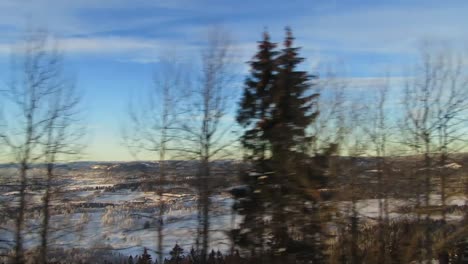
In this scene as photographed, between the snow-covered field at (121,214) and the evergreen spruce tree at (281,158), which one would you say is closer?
the evergreen spruce tree at (281,158)

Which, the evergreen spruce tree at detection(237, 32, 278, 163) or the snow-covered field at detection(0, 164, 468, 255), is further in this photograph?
the snow-covered field at detection(0, 164, 468, 255)

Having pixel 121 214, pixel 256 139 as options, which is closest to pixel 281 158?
pixel 256 139

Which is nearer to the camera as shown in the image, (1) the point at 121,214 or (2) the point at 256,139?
(2) the point at 256,139

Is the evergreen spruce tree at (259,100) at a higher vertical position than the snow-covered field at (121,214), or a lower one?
higher

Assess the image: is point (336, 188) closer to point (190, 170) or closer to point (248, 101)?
point (248, 101)

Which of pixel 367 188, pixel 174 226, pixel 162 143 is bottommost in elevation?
pixel 174 226

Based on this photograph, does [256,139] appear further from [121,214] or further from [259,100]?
[121,214]

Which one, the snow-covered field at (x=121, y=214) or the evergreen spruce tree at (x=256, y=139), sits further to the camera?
the snow-covered field at (x=121, y=214)

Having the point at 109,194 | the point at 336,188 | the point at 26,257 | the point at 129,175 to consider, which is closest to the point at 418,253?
the point at 336,188

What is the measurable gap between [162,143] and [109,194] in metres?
13.5

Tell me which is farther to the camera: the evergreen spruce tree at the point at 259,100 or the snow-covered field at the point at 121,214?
the snow-covered field at the point at 121,214

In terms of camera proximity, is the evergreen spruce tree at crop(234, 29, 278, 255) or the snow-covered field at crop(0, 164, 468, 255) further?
the snow-covered field at crop(0, 164, 468, 255)

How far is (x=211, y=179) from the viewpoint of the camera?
18344 millimetres

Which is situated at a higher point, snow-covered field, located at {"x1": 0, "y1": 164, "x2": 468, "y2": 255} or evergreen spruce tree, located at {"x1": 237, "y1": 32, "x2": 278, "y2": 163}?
evergreen spruce tree, located at {"x1": 237, "y1": 32, "x2": 278, "y2": 163}
